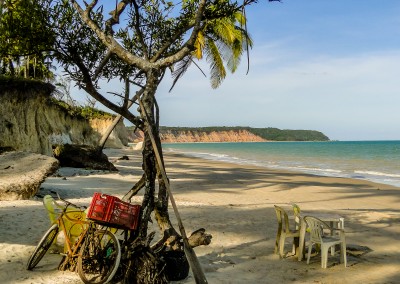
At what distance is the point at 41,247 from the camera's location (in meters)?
5.79

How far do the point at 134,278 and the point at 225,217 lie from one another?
513 centimetres

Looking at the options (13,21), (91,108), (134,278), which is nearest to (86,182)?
(13,21)

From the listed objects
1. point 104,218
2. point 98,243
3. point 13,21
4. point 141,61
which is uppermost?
point 13,21

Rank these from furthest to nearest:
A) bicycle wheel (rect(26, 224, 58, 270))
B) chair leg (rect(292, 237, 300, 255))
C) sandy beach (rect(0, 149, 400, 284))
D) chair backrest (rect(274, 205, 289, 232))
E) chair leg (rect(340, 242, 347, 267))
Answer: chair leg (rect(292, 237, 300, 255))
chair backrest (rect(274, 205, 289, 232))
chair leg (rect(340, 242, 347, 267))
sandy beach (rect(0, 149, 400, 284))
bicycle wheel (rect(26, 224, 58, 270))

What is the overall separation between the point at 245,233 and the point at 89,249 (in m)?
3.99

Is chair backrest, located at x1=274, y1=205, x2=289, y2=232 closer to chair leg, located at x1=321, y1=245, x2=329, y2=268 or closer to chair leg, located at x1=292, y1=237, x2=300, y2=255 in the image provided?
chair leg, located at x1=292, y1=237, x2=300, y2=255

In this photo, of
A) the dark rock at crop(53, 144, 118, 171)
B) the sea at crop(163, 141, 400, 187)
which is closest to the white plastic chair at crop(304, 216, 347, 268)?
the dark rock at crop(53, 144, 118, 171)

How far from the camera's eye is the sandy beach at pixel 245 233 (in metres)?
5.98

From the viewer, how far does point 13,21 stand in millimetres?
10625

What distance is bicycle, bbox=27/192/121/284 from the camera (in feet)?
16.8

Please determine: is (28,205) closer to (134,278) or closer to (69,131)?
(134,278)

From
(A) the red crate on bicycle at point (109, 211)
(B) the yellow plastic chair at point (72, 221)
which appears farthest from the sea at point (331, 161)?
(A) the red crate on bicycle at point (109, 211)

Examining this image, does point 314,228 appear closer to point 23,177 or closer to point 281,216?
point 281,216

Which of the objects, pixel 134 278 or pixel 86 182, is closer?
pixel 134 278
